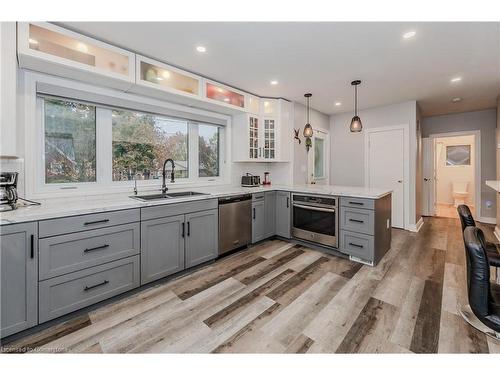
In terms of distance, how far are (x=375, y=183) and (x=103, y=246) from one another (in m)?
4.85

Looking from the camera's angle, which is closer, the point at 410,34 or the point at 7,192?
the point at 7,192

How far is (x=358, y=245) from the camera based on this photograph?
9.54 feet

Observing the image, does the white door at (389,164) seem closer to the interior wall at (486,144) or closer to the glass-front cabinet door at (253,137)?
the interior wall at (486,144)

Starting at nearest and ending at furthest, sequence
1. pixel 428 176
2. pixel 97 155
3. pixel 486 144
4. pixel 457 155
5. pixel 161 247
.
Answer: pixel 161 247, pixel 97 155, pixel 486 144, pixel 428 176, pixel 457 155

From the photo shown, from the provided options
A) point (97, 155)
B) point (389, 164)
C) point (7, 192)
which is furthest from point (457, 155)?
point (7, 192)

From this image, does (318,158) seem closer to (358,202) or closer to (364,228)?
(358,202)

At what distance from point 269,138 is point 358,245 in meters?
2.23

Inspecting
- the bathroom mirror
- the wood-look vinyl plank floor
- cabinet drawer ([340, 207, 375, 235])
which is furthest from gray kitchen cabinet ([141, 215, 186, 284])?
the bathroom mirror

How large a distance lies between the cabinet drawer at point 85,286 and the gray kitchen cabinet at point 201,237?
0.58 meters

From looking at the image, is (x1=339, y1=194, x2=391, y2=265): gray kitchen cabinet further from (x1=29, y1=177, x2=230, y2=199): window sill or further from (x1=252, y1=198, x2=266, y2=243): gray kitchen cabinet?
(x1=29, y1=177, x2=230, y2=199): window sill

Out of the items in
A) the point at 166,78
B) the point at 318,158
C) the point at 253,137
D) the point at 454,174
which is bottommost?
the point at 454,174

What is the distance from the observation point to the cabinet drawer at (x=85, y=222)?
1.70 m

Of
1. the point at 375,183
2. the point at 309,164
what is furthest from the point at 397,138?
the point at 309,164

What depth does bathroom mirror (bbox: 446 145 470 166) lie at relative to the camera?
6.77 meters
